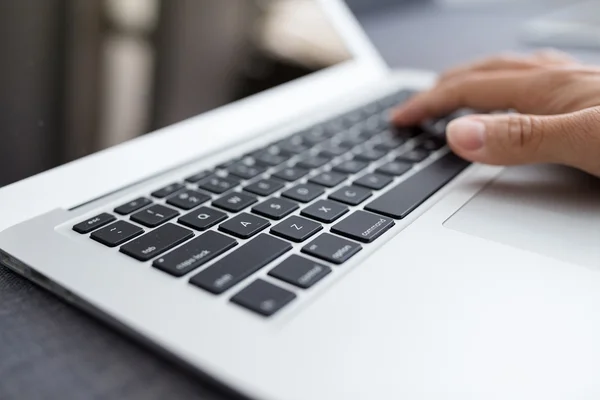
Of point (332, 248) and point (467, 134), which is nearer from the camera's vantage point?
point (332, 248)

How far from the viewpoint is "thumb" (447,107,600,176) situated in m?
0.43

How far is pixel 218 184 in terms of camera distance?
0.43 meters

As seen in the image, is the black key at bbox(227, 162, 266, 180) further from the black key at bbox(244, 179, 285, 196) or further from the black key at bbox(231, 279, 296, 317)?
the black key at bbox(231, 279, 296, 317)

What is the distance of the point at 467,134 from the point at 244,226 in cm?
22

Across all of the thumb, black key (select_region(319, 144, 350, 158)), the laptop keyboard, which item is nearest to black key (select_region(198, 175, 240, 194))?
the laptop keyboard

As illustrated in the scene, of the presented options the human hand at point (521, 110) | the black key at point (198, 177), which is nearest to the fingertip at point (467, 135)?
the human hand at point (521, 110)

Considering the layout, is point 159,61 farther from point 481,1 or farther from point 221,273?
point 481,1

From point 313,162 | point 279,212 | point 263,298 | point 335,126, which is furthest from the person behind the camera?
point 335,126

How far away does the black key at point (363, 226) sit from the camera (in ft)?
1.15

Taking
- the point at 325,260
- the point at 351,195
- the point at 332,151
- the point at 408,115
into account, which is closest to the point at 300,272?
the point at 325,260

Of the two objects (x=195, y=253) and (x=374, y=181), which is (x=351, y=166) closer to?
(x=374, y=181)

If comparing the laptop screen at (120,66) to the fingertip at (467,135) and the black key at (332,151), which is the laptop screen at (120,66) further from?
the fingertip at (467,135)

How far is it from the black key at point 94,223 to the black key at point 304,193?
0.12 meters

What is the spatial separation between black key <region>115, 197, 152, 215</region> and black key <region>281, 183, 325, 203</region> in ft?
0.33
